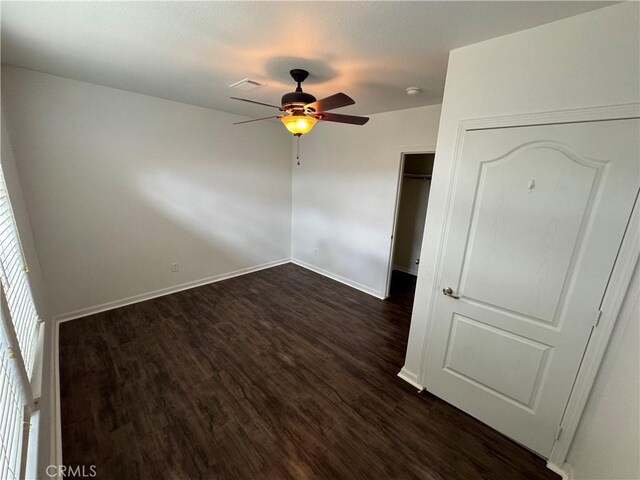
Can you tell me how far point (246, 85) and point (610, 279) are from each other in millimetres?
3094

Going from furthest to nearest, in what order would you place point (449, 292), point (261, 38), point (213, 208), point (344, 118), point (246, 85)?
1. point (213, 208)
2. point (246, 85)
3. point (344, 118)
4. point (449, 292)
5. point (261, 38)

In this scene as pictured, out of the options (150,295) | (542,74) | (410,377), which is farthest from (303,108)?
(150,295)

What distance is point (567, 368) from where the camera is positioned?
1.52 meters

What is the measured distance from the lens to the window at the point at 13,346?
897mm

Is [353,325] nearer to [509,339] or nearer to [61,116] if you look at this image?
[509,339]

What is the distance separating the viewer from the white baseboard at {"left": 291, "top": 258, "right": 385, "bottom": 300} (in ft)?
12.7

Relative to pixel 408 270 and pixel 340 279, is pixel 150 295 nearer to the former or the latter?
pixel 340 279

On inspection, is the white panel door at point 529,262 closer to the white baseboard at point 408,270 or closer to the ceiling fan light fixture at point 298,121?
the ceiling fan light fixture at point 298,121

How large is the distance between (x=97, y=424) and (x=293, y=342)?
158 centimetres

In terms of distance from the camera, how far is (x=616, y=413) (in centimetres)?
125

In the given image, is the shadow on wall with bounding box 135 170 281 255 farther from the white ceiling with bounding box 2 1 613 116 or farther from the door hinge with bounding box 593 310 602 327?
the door hinge with bounding box 593 310 602 327

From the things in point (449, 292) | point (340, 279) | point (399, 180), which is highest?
point (399, 180)

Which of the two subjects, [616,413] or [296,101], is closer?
[616,413]

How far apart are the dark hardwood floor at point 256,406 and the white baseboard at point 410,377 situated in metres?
0.06
